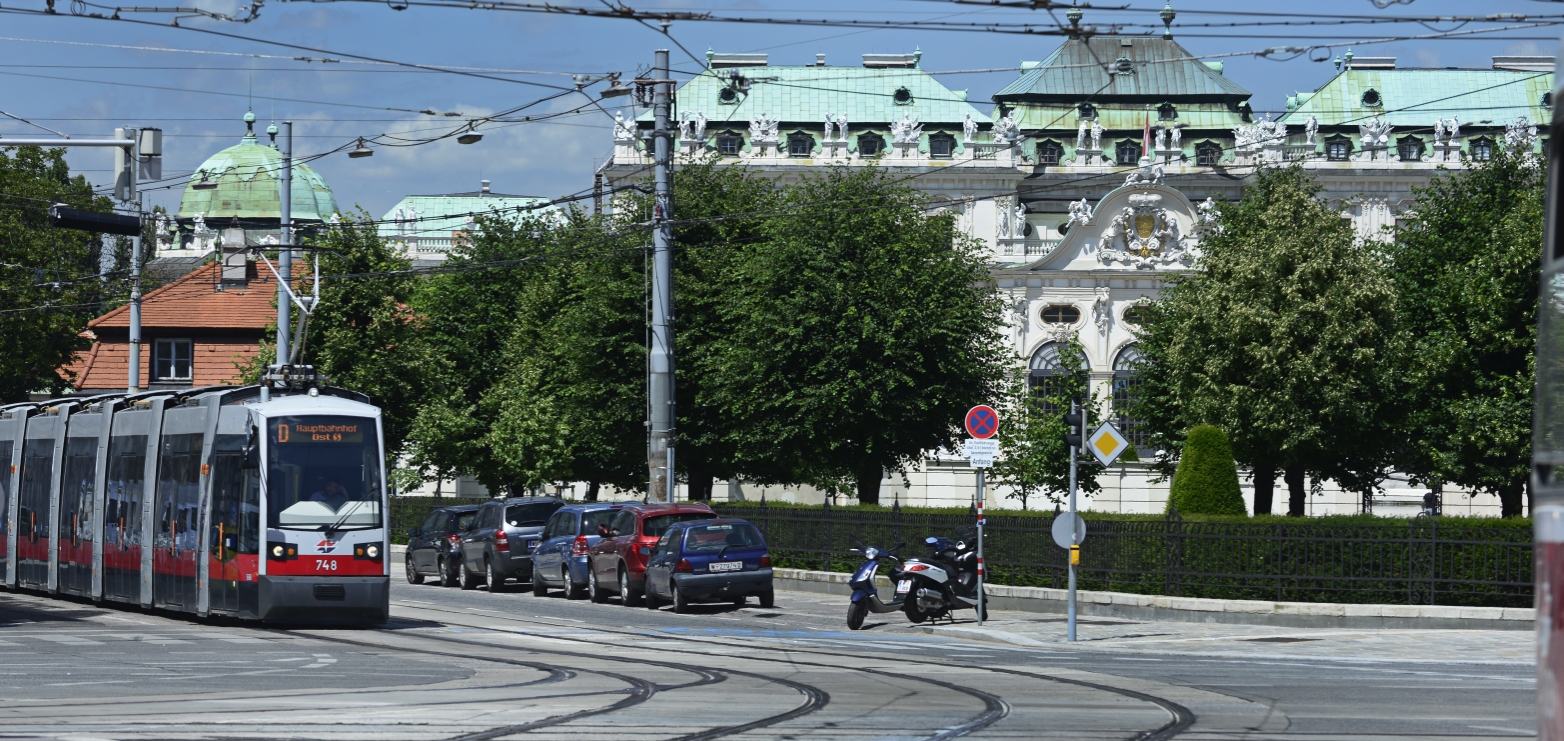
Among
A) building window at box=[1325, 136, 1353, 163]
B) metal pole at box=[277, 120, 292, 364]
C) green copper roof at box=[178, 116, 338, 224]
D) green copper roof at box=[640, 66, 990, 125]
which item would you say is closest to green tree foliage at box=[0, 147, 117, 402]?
metal pole at box=[277, 120, 292, 364]

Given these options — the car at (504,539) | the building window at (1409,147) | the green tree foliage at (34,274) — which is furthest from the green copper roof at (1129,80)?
the car at (504,539)

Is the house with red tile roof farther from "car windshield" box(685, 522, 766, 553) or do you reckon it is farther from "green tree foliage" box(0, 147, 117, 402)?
"car windshield" box(685, 522, 766, 553)

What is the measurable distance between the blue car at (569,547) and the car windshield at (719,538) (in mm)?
3151

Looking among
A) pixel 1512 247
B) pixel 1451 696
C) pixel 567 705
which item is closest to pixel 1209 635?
pixel 1451 696

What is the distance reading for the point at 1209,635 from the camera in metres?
23.0

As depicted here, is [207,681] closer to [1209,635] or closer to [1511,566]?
[1209,635]

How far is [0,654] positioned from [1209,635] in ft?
44.9

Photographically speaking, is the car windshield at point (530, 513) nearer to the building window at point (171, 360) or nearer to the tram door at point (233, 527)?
the tram door at point (233, 527)

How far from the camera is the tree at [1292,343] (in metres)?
44.1

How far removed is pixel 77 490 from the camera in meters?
27.3

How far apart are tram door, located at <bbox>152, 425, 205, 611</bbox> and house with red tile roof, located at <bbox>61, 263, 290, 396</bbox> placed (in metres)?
48.4

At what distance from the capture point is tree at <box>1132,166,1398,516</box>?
44.1 metres

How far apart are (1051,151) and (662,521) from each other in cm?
7104

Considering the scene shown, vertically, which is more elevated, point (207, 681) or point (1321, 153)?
point (1321, 153)
